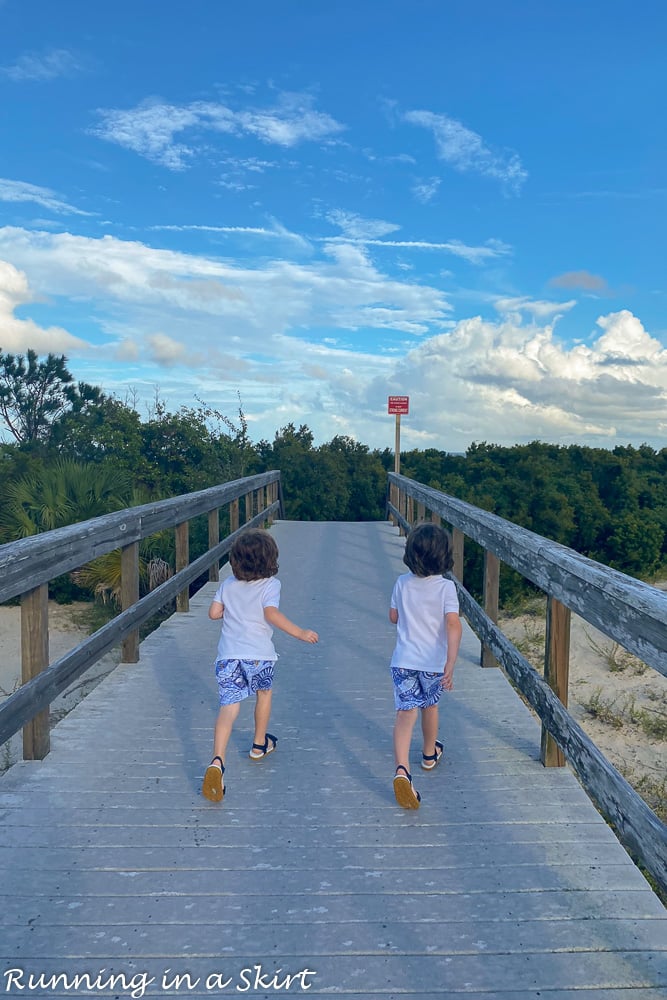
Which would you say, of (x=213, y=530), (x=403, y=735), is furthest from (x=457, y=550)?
(x=403, y=735)

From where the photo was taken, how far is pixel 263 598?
12.5 ft

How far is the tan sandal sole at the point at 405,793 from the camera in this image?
11.6 ft

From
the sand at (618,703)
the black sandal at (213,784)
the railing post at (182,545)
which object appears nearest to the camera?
the black sandal at (213,784)

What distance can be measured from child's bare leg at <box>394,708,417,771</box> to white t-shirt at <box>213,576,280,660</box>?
64cm

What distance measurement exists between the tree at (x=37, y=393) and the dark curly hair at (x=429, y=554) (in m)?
23.3

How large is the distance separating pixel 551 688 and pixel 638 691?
5.55 m

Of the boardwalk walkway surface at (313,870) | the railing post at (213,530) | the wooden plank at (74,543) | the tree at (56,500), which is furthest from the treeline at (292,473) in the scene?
the boardwalk walkway surface at (313,870)

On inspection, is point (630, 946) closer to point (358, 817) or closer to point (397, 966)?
point (397, 966)

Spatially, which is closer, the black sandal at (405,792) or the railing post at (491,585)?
the black sandal at (405,792)

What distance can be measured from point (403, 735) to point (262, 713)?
75cm

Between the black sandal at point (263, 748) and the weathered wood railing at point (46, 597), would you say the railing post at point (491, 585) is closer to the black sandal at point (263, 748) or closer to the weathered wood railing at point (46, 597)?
the black sandal at point (263, 748)

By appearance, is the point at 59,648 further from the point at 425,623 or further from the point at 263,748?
the point at 425,623

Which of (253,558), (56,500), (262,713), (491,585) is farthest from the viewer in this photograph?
(56,500)

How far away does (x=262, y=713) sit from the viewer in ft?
13.3
